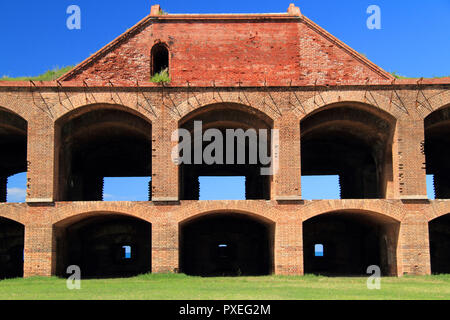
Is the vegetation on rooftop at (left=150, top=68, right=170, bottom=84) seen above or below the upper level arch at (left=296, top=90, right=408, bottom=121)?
above

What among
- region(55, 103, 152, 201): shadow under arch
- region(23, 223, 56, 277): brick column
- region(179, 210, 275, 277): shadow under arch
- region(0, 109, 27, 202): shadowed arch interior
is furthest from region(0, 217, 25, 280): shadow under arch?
region(179, 210, 275, 277): shadow under arch

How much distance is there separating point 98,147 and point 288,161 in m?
8.00

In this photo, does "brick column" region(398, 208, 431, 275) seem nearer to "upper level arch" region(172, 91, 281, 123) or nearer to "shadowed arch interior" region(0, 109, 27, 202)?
"upper level arch" region(172, 91, 281, 123)

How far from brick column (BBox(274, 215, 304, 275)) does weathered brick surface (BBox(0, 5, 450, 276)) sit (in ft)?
0.10

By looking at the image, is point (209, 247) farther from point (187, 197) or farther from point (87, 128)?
point (87, 128)

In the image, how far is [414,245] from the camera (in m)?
16.6

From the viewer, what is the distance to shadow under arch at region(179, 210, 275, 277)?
2083 cm

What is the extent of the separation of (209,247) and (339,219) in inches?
204

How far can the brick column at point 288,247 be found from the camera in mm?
16453
